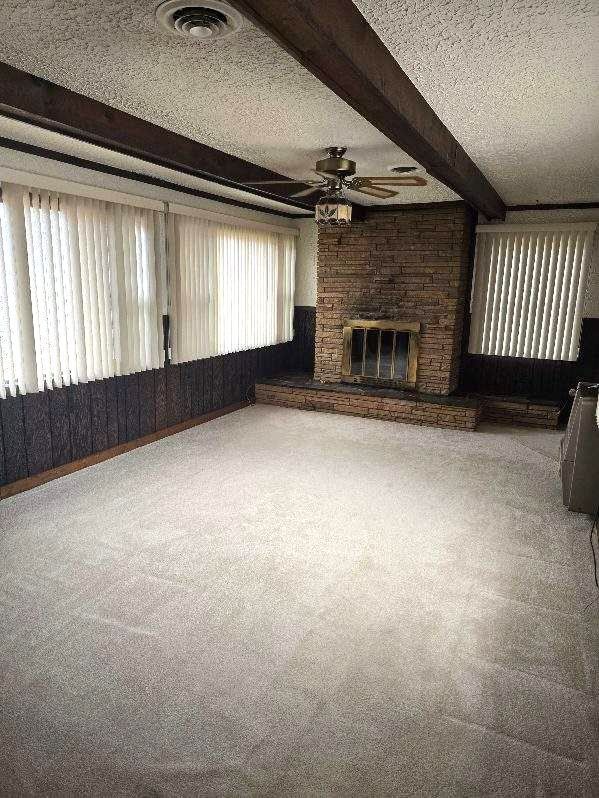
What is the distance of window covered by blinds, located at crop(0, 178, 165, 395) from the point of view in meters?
3.47

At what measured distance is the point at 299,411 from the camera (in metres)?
6.09

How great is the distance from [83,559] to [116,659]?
86 centimetres

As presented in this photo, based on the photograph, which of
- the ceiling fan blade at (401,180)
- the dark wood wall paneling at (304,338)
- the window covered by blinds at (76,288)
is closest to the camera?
the ceiling fan blade at (401,180)

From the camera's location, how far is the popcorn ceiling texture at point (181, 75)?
1849 mm

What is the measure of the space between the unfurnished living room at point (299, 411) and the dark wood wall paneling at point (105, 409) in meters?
0.03

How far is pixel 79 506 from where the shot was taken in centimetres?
343

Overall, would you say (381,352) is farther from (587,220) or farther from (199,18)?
(199,18)

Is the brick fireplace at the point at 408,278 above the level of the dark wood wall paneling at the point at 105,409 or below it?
above

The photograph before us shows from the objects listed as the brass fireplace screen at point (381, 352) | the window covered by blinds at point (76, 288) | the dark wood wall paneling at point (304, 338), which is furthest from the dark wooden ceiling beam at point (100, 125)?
the dark wood wall paneling at point (304, 338)

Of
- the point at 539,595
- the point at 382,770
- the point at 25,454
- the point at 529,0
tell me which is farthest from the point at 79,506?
the point at 529,0

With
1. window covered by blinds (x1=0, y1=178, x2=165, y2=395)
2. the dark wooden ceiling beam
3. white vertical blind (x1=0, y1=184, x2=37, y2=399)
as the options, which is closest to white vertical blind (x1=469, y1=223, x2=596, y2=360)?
the dark wooden ceiling beam

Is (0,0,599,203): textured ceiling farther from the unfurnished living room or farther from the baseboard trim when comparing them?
the baseboard trim

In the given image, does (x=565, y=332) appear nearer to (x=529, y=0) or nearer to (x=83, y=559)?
(x=529, y=0)

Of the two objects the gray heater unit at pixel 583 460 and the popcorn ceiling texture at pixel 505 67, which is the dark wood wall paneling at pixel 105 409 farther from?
the gray heater unit at pixel 583 460
